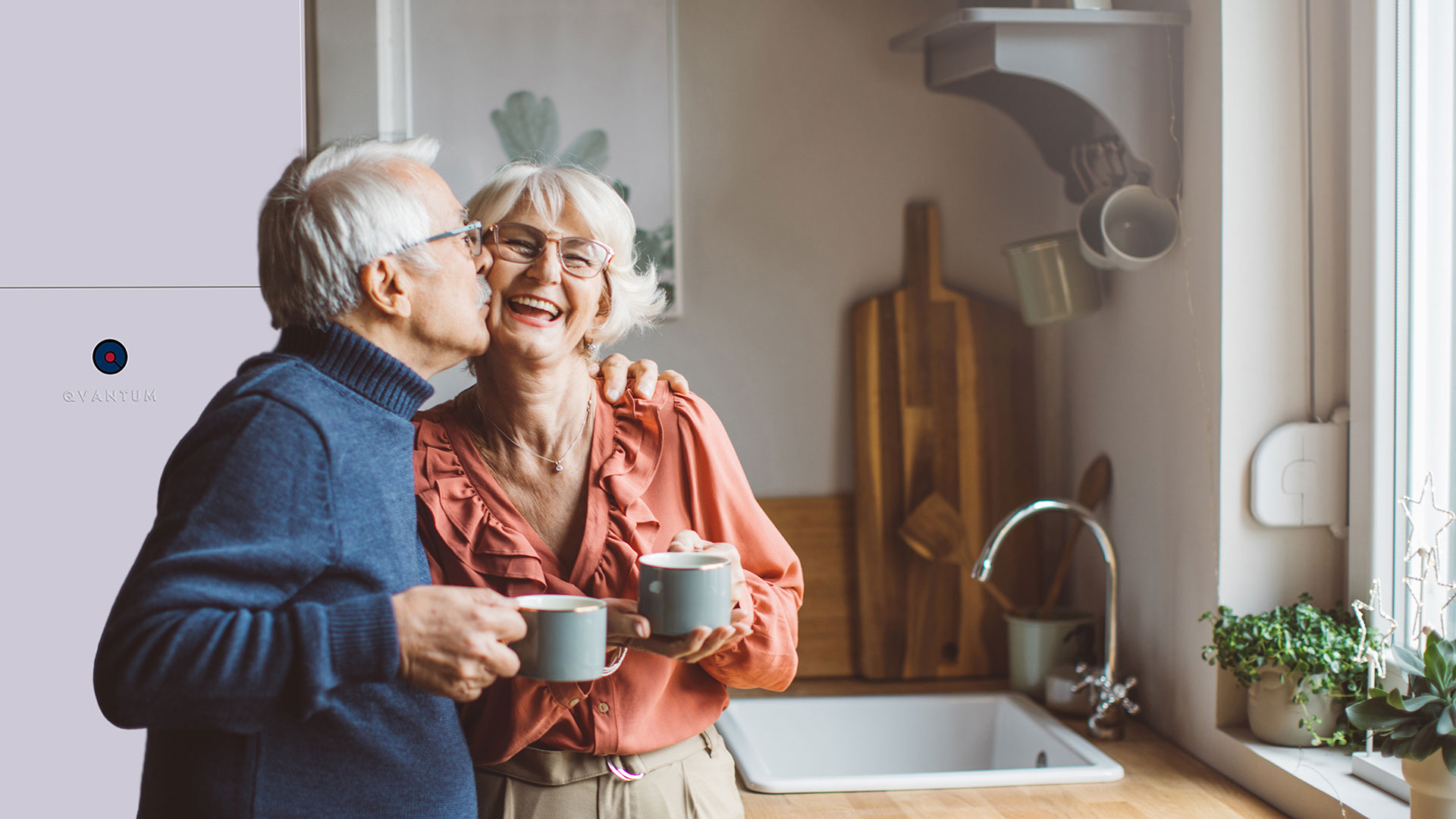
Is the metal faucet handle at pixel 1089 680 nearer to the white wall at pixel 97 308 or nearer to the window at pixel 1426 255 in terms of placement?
the window at pixel 1426 255

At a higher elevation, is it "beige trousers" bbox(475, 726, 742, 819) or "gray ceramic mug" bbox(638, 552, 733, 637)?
"gray ceramic mug" bbox(638, 552, 733, 637)

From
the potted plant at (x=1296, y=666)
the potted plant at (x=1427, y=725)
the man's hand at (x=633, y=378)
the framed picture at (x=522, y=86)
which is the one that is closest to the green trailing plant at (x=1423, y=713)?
the potted plant at (x=1427, y=725)

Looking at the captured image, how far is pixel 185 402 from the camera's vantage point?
1.37 meters

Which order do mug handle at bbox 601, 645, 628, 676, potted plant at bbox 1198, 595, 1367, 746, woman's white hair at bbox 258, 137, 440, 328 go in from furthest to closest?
1. potted plant at bbox 1198, 595, 1367, 746
2. mug handle at bbox 601, 645, 628, 676
3. woman's white hair at bbox 258, 137, 440, 328

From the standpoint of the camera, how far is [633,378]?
1.29m

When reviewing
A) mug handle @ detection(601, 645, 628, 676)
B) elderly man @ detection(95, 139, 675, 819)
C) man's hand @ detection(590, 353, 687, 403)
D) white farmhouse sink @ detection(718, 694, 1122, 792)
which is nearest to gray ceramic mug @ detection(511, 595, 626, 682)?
elderly man @ detection(95, 139, 675, 819)

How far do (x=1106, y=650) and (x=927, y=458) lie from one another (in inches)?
19.1

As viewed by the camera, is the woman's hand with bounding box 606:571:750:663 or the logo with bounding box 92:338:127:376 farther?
the logo with bounding box 92:338:127:376

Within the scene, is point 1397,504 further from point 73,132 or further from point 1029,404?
point 73,132

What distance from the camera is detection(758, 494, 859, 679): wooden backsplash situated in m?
2.13

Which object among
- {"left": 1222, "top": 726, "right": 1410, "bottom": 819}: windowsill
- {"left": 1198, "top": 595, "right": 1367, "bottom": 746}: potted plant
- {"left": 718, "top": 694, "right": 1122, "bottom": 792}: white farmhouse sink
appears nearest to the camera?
{"left": 1222, "top": 726, "right": 1410, "bottom": 819}: windowsill

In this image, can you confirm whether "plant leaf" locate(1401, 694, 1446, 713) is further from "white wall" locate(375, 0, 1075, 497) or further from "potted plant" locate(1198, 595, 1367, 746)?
"white wall" locate(375, 0, 1075, 497)

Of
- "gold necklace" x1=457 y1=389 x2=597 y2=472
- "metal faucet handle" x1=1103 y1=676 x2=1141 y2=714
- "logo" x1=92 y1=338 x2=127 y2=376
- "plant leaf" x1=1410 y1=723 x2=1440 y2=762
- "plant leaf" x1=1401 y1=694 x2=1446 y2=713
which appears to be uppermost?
"logo" x1=92 y1=338 x2=127 y2=376

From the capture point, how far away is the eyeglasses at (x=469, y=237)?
100cm
